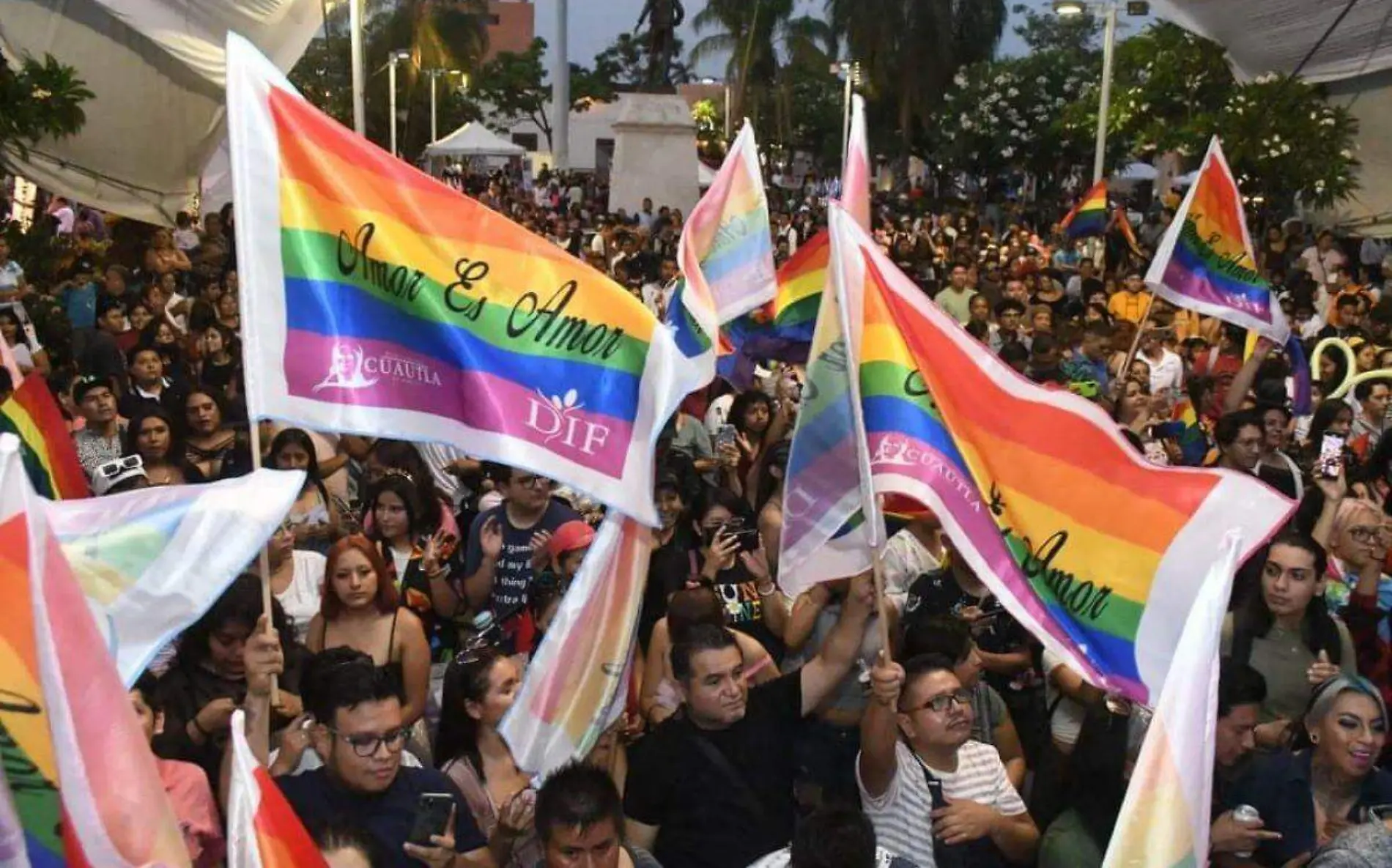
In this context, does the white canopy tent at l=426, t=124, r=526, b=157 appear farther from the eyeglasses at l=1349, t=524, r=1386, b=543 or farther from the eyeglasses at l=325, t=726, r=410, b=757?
the eyeglasses at l=325, t=726, r=410, b=757

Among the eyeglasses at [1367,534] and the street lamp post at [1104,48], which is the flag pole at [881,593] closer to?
the eyeglasses at [1367,534]

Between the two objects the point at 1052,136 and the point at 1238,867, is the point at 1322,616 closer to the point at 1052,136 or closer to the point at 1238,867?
the point at 1238,867

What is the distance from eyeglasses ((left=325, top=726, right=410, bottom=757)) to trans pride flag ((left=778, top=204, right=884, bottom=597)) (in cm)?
121

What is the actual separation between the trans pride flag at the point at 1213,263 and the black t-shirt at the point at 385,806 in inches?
235

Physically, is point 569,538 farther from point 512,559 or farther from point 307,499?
point 307,499

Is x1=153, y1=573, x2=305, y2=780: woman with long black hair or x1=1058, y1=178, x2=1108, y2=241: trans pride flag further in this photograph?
x1=1058, y1=178, x2=1108, y2=241: trans pride flag

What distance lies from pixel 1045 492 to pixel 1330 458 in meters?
3.45

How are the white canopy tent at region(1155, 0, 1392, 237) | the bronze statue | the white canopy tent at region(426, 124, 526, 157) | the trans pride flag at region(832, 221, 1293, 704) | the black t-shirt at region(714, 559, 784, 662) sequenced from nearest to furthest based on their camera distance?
1. the trans pride flag at region(832, 221, 1293, 704)
2. the black t-shirt at region(714, 559, 784, 662)
3. the white canopy tent at region(1155, 0, 1392, 237)
4. the bronze statue
5. the white canopy tent at region(426, 124, 526, 157)

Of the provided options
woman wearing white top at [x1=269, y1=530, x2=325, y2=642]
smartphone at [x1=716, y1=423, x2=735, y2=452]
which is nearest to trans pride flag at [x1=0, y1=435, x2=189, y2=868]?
woman wearing white top at [x1=269, y1=530, x2=325, y2=642]

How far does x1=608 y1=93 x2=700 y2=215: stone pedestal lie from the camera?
32.3 m

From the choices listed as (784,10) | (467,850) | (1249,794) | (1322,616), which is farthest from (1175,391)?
(784,10)

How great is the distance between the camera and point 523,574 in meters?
6.70

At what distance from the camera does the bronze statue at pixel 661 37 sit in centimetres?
→ 3134

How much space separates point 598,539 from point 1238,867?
192 centimetres
